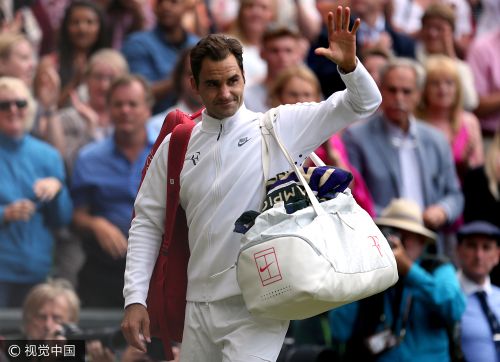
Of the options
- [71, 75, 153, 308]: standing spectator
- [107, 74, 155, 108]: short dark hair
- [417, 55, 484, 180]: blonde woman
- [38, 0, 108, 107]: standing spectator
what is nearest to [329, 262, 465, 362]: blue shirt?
[71, 75, 153, 308]: standing spectator

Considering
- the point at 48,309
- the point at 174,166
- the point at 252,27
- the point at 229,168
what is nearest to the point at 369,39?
the point at 252,27

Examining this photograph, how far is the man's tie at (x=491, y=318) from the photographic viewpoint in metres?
8.39

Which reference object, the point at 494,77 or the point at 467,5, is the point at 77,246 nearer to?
the point at 494,77

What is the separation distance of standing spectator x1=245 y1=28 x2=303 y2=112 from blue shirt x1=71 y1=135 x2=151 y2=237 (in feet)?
4.20

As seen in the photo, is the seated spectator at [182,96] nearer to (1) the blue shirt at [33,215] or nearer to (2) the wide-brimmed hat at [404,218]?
(1) the blue shirt at [33,215]

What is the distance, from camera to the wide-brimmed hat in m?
A: 8.36

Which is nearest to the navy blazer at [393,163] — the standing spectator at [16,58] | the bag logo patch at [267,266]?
the standing spectator at [16,58]

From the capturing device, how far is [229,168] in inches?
213

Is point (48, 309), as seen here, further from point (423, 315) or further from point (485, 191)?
point (485, 191)

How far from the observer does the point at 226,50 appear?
211 inches

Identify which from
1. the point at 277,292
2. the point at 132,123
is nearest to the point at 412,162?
the point at 132,123

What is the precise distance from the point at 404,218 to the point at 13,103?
302 centimetres

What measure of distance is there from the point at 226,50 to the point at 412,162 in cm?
438

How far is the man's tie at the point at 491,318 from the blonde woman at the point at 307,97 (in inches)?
37.6
